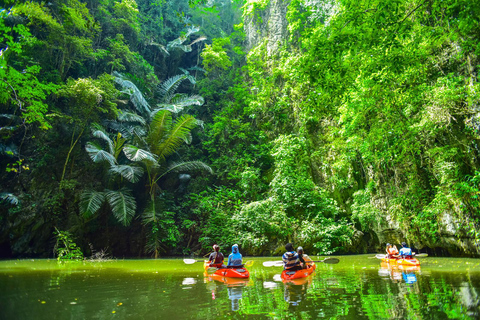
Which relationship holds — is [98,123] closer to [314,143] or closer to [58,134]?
[58,134]

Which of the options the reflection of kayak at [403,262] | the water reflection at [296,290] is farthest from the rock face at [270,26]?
the water reflection at [296,290]

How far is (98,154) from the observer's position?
13.6 m

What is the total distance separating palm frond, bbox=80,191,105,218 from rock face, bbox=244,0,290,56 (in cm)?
1434

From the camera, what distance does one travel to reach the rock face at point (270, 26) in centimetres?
2083

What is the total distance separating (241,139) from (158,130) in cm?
565

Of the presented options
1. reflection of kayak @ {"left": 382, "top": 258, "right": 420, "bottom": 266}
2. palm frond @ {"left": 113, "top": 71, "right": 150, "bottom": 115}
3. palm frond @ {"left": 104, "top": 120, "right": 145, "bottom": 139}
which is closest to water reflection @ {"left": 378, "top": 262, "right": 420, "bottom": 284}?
reflection of kayak @ {"left": 382, "top": 258, "right": 420, "bottom": 266}

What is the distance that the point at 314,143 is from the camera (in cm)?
1619

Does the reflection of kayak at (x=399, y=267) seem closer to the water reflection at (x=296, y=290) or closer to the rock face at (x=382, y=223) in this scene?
the rock face at (x=382, y=223)

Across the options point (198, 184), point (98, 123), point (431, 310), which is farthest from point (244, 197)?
point (431, 310)

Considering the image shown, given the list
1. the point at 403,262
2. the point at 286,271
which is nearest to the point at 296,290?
the point at 286,271

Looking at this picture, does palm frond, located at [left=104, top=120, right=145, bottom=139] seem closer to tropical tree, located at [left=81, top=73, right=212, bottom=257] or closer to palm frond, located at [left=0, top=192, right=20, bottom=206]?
tropical tree, located at [left=81, top=73, right=212, bottom=257]

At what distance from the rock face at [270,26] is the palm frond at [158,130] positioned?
961 cm

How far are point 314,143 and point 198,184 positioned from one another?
22.7ft

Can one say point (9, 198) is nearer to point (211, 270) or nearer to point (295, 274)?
point (211, 270)
